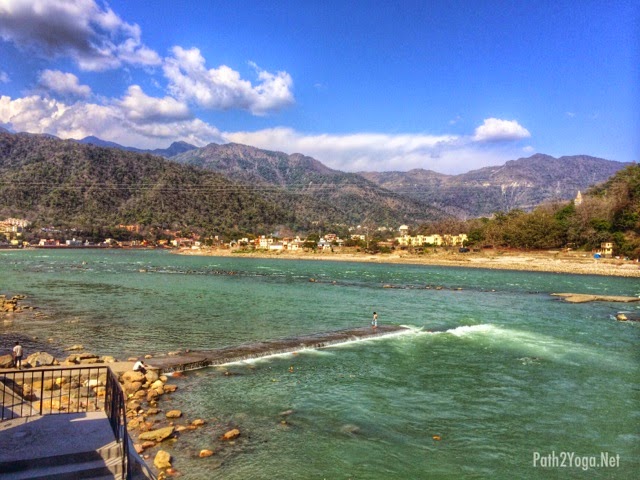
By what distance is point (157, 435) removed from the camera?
38.2ft

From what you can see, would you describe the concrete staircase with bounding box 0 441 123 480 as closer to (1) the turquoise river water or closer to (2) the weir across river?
(1) the turquoise river water

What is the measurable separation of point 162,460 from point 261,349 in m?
11.3

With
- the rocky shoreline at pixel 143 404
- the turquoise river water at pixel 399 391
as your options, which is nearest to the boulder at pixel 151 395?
the rocky shoreline at pixel 143 404

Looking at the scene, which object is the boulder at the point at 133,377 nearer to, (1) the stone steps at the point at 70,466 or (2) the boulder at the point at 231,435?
(2) the boulder at the point at 231,435

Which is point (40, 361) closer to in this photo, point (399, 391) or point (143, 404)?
point (143, 404)

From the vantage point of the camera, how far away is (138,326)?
94.1 ft

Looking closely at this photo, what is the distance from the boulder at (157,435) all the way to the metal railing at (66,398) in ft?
4.31

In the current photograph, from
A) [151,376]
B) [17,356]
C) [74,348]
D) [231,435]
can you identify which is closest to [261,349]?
[151,376]

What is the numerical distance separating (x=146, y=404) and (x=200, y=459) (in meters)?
4.20

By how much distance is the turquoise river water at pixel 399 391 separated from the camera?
11.6m

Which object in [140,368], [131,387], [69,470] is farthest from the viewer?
[140,368]

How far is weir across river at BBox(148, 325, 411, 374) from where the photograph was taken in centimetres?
1861

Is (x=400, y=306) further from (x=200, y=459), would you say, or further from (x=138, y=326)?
(x=200, y=459)

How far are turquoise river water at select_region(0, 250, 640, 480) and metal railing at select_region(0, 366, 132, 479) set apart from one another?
7.33 ft
